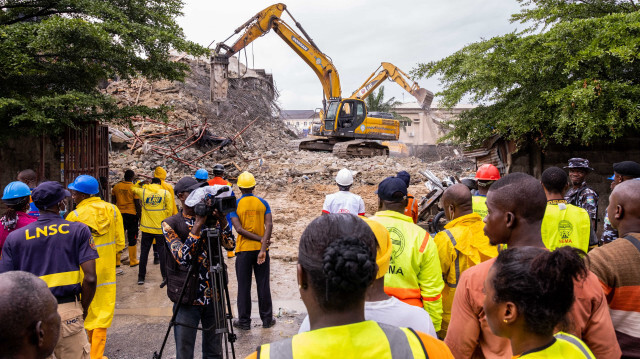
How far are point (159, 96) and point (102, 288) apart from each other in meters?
18.9

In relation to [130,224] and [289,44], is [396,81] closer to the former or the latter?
[289,44]

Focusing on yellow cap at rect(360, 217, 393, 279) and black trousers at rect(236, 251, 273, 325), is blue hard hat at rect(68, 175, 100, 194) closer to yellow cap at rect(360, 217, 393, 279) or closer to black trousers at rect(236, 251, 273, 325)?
black trousers at rect(236, 251, 273, 325)

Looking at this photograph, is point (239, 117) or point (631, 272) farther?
point (239, 117)

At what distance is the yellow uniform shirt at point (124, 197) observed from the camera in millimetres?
7520

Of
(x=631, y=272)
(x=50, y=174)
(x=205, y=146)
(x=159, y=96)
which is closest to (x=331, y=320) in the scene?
(x=631, y=272)

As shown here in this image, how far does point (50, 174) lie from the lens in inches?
315

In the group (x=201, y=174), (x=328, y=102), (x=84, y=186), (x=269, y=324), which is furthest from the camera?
(x=328, y=102)

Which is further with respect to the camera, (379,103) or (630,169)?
(379,103)

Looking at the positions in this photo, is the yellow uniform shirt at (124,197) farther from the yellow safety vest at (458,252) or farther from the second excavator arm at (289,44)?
the second excavator arm at (289,44)

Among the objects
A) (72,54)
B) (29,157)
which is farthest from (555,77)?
(29,157)

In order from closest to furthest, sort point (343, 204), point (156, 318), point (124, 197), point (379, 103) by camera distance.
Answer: point (343, 204) → point (156, 318) → point (124, 197) → point (379, 103)

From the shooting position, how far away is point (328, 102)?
19812 millimetres

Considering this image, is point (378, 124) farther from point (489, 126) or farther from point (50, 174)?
point (50, 174)

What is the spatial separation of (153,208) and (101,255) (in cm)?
285
